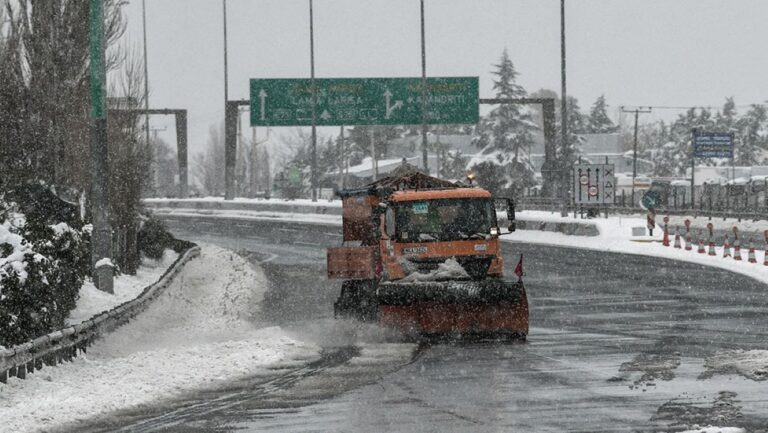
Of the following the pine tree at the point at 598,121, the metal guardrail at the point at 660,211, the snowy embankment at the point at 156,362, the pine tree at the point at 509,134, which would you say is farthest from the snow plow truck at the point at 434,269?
the pine tree at the point at 598,121

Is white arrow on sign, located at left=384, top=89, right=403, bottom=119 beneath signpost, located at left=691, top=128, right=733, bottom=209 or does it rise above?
above

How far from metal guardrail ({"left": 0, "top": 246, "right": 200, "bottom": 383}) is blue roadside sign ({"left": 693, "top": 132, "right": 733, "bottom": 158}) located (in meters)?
93.5

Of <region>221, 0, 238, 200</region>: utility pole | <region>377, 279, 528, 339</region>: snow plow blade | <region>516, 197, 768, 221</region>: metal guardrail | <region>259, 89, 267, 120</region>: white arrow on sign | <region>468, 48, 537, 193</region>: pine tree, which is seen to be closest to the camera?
<region>377, 279, 528, 339</region>: snow plow blade

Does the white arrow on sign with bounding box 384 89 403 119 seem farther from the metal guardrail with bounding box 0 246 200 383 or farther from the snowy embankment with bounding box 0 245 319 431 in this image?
the metal guardrail with bounding box 0 246 200 383

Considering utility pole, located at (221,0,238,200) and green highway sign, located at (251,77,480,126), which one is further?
utility pole, located at (221,0,238,200)

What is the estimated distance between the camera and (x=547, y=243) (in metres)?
42.8

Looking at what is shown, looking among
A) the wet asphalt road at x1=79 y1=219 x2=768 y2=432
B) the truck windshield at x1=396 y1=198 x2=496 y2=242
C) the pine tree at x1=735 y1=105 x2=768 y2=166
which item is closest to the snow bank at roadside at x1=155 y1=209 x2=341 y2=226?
the wet asphalt road at x1=79 y1=219 x2=768 y2=432

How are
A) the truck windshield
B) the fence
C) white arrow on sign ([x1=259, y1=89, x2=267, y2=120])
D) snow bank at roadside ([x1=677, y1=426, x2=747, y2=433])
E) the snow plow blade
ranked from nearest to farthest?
snow bank at roadside ([x1=677, y1=426, x2=747, y2=433]), the snow plow blade, the truck windshield, the fence, white arrow on sign ([x1=259, y1=89, x2=267, y2=120])

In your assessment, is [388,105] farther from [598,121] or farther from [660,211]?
[598,121]

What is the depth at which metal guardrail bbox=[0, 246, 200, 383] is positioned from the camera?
1270 centimetres

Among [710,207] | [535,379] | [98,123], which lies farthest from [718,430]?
[710,207]

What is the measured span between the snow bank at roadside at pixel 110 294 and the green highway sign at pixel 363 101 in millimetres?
31039

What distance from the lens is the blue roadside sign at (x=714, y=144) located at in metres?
108

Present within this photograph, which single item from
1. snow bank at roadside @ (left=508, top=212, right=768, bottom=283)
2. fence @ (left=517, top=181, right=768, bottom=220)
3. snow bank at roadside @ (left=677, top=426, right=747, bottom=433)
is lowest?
snow bank at roadside @ (left=508, top=212, right=768, bottom=283)
